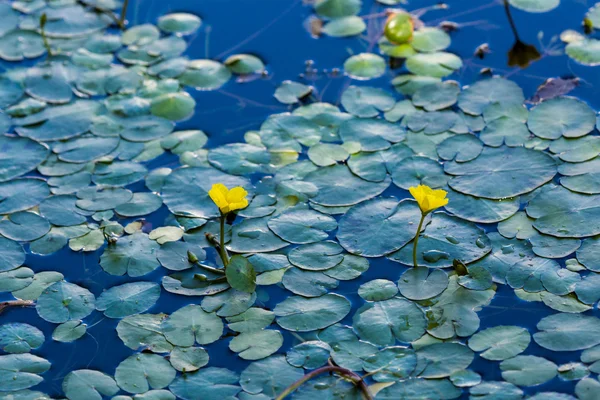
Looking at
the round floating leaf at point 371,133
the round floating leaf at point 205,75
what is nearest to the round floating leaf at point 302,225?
the round floating leaf at point 371,133

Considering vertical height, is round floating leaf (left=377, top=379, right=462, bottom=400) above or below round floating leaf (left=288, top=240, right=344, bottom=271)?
below

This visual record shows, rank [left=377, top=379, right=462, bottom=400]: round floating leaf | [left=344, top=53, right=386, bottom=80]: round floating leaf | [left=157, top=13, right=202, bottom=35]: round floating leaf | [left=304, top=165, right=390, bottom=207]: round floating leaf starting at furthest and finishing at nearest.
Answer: [left=157, top=13, right=202, bottom=35]: round floating leaf
[left=344, top=53, right=386, bottom=80]: round floating leaf
[left=304, top=165, right=390, bottom=207]: round floating leaf
[left=377, top=379, right=462, bottom=400]: round floating leaf

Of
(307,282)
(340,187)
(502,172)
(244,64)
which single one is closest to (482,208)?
(502,172)

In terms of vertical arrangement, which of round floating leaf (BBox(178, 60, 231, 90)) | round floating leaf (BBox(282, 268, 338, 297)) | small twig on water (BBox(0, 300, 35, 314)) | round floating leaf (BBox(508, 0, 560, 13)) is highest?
round floating leaf (BBox(508, 0, 560, 13))

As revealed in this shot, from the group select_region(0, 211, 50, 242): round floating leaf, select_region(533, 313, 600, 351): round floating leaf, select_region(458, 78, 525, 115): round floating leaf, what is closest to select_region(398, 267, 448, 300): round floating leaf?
select_region(533, 313, 600, 351): round floating leaf

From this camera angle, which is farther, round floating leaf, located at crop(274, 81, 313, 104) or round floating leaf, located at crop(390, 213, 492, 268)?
round floating leaf, located at crop(274, 81, 313, 104)

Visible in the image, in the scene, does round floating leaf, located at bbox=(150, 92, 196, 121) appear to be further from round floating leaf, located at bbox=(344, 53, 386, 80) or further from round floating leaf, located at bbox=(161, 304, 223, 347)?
round floating leaf, located at bbox=(161, 304, 223, 347)

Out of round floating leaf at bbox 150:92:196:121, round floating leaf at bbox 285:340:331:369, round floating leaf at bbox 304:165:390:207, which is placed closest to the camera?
round floating leaf at bbox 285:340:331:369
